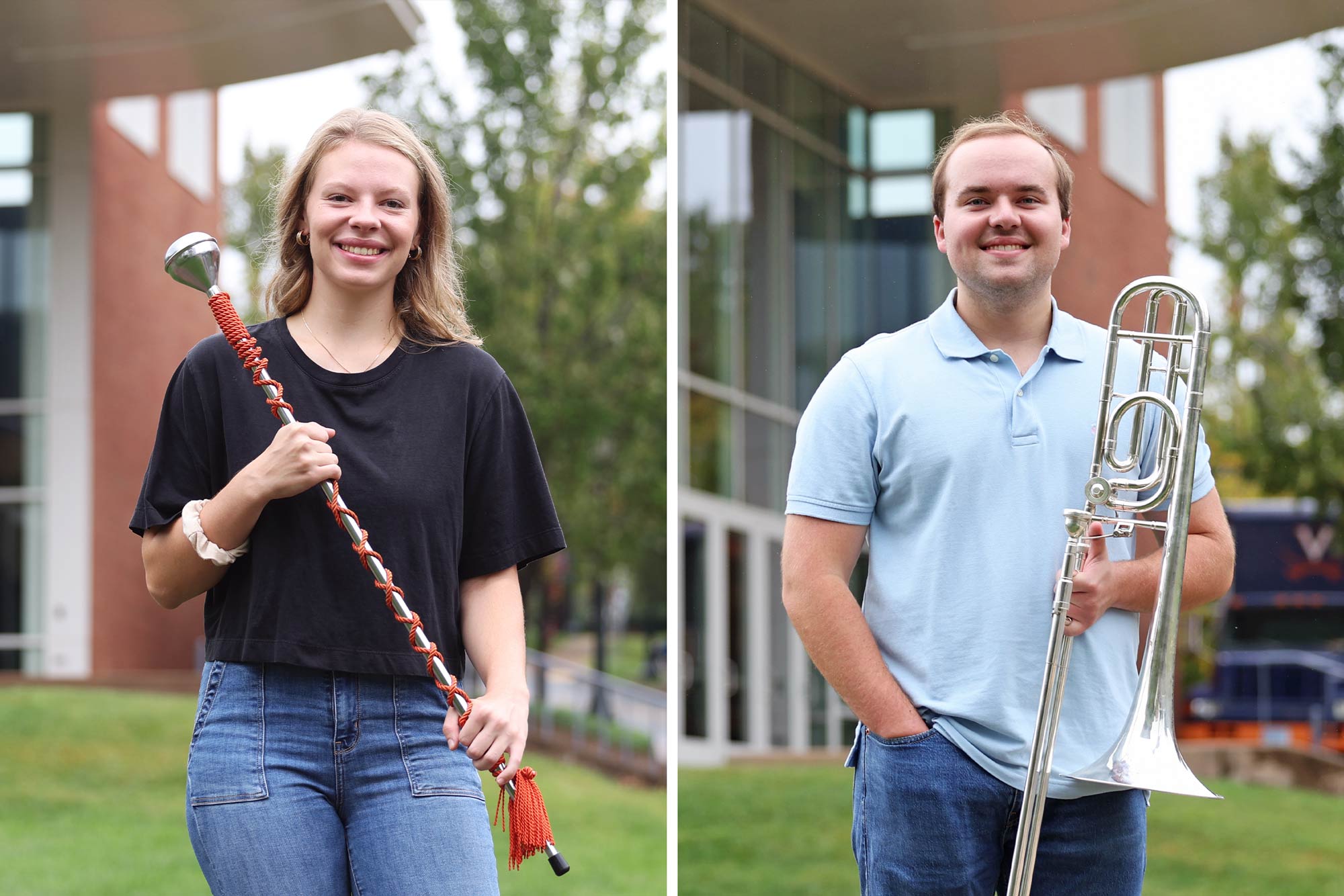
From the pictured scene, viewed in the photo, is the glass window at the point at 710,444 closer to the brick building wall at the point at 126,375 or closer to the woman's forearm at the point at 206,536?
the brick building wall at the point at 126,375

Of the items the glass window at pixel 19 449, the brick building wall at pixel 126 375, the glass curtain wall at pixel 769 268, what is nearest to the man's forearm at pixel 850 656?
the glass curtain wall at pixel 769 268

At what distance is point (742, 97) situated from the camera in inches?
187

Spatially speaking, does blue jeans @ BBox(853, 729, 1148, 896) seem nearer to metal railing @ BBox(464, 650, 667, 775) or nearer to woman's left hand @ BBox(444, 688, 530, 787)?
woman's left hand @ BBox(444, 688, 530, 787)

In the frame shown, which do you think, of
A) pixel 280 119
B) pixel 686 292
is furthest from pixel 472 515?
pixel 686 292

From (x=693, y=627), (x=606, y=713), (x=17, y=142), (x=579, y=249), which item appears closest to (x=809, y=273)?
(x=693, y=627)

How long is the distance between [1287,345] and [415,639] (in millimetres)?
8199

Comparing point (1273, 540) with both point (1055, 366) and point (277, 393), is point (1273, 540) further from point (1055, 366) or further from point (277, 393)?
point (277, 393)

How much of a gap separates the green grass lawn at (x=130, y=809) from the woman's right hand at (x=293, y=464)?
17.7 ft

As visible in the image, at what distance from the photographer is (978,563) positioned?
6.64 feet

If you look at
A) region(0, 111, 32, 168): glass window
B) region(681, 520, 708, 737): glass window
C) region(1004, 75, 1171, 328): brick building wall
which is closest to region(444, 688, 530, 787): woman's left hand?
region(1004, 75, 1171, 328): brick building wall

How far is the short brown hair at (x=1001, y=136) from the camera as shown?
2117 millimetres

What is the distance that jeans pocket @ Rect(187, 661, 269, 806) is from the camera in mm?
1792

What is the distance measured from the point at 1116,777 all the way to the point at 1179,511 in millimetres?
361

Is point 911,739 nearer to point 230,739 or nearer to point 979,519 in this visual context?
point 979,519
